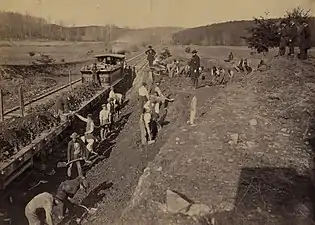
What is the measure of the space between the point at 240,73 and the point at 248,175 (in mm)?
→ 350

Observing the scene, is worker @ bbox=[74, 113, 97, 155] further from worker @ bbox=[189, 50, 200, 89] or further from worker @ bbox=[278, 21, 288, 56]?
worker @ bbox=[278, 21, 288, 56]

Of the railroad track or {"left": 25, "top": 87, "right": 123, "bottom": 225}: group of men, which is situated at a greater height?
the railroad track

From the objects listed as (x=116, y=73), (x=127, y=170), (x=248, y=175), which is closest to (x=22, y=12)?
(x=116, y=73)

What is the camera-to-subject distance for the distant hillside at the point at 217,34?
145 cm

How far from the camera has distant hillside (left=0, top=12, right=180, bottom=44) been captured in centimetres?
146

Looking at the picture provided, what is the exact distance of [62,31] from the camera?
4.84ft

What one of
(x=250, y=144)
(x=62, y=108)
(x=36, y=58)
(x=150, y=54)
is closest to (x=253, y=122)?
(x=250, y=144)

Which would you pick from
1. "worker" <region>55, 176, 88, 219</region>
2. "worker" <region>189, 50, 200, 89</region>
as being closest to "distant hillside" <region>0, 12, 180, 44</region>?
"worker" <region>189, 50, 200, 89</region>

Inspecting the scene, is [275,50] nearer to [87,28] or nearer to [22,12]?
[87,28]

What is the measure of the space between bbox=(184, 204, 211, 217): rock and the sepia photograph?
0.03 m

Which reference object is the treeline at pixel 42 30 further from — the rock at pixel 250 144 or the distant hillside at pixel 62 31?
the rock at pixel 250 144

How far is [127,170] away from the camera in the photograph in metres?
1.45

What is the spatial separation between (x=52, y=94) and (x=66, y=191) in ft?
1.15

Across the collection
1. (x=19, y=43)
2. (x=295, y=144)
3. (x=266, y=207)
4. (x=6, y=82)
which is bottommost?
(x=266, y=207)
